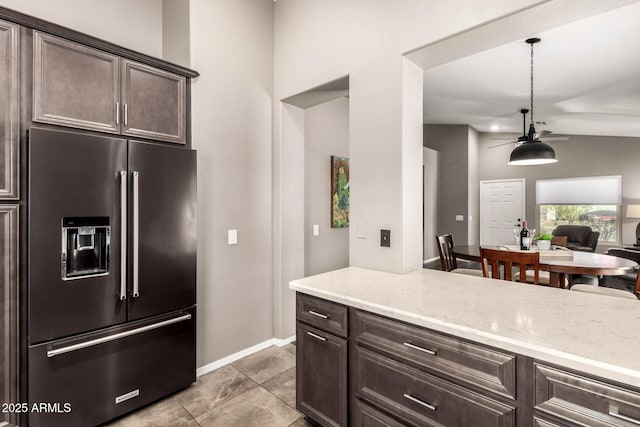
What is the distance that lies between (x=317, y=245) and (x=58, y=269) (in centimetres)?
249

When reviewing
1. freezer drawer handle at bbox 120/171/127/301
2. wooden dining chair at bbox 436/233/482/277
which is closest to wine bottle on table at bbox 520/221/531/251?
wooden dining chair at bbox 436/233/482/277

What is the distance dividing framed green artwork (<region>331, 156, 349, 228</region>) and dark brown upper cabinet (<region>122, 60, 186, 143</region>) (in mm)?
1982

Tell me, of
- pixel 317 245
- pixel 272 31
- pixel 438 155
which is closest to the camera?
pixel 272 31

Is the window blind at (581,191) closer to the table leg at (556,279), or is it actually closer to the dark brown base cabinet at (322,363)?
the table leg at (556,279)

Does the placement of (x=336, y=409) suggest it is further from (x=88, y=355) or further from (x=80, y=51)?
(x=80, y=51)

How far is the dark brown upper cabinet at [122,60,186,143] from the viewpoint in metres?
2.09

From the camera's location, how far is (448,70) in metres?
4.07

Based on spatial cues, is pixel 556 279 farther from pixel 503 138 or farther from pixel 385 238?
pixel 503 138

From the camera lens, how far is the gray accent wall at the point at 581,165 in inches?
257

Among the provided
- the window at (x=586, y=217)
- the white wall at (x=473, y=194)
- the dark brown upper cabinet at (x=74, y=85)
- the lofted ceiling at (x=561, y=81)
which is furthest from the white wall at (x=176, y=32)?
the window at (x=586, y=217)

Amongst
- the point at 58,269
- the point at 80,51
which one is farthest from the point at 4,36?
the point at 58,269

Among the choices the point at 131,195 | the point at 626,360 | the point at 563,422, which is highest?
the point at 131,195

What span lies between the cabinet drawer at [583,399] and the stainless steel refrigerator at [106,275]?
6.80ft

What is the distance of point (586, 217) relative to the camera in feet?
23.1
